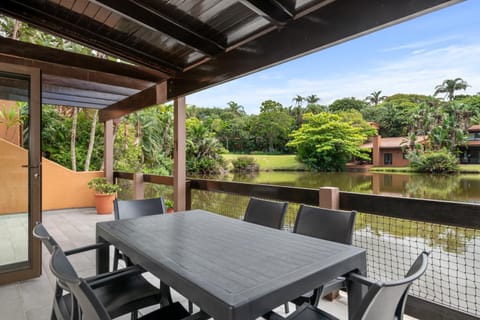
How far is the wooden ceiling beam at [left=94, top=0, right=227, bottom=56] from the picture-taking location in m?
2.23

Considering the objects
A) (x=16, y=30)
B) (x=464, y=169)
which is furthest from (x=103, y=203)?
(x=464, y=169)

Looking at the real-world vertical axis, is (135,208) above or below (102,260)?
above

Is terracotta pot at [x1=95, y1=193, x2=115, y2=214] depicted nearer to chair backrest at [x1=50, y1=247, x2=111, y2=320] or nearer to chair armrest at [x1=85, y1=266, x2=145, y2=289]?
chair armrest at [x1=85, y1=266, x2=145, y2=289]

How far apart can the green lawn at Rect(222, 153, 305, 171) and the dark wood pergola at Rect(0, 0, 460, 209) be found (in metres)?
17.8

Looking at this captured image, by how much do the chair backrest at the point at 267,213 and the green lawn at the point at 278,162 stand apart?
1898 centimetres

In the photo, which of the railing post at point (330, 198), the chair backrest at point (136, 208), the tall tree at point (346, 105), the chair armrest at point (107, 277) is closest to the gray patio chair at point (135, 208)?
the chair backrest at point (136, 208)

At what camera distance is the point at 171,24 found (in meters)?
2.46

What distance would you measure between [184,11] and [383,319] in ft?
7.92

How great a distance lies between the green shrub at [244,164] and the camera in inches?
780

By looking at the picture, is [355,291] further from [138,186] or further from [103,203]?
[103,203]

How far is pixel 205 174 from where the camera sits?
17.6 metres

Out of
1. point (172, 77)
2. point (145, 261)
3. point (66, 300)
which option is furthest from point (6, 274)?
point (172, 77)

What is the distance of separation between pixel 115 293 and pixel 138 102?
3710 millimetres

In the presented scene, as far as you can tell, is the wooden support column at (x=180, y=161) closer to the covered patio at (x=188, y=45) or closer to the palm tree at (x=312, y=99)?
the covered patio at (x=188, y=45)
